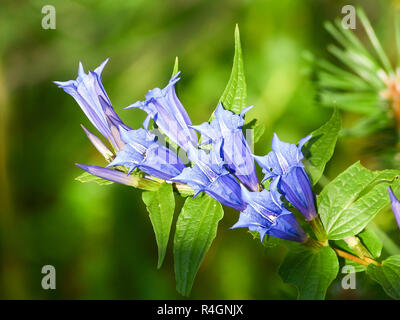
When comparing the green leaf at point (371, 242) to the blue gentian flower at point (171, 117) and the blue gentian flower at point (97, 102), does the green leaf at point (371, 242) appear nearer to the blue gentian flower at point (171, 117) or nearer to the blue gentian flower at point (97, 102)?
the blue gentian flower at point (171, 117)

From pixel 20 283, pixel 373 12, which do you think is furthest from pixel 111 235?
pixel 373 12

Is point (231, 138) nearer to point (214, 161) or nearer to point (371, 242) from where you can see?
point (214, 161)

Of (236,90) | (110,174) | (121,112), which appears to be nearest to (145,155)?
(110,174)

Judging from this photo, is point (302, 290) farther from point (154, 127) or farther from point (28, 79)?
point (28, 79)

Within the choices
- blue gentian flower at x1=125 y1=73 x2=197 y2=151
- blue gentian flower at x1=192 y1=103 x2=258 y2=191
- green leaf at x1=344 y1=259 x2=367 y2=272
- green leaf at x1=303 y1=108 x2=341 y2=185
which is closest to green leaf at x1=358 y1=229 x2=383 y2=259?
green leaf at x1=344 y1=259 x2=367 y2=272

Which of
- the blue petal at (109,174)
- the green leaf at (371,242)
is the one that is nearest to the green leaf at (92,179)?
the blue petal at (109,174)

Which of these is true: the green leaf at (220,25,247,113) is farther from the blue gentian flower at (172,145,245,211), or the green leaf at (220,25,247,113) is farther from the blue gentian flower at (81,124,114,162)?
the blue gentian flower at (81,124,114,162)
